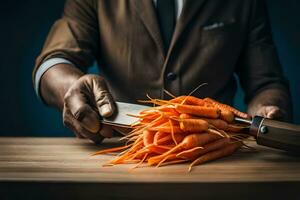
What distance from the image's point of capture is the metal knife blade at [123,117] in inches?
50.1

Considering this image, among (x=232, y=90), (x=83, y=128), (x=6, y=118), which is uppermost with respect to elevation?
(x=83, y=128)

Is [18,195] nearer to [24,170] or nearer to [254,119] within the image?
[24,170]

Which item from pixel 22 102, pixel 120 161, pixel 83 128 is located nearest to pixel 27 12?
pixel 22 102

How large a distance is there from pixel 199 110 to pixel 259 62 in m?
A: 0.66

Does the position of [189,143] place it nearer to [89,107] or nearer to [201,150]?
[201,150]

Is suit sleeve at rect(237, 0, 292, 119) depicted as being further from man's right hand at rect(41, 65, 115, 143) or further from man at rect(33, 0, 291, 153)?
man's right hand at rect(41, 65, 115, 143)

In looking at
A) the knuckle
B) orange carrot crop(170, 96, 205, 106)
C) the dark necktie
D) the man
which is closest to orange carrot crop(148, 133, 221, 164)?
orange carrot crop(170, 96, 205, 106)

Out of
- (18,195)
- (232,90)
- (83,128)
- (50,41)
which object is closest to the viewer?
(18,195)

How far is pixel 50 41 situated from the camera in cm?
176

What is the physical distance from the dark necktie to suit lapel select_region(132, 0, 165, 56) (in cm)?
3

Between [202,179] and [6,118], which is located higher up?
[202,179]

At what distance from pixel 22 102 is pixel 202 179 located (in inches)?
54.3

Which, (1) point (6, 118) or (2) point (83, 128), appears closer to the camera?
(2) point (83, 128)

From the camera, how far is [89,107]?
130cm
